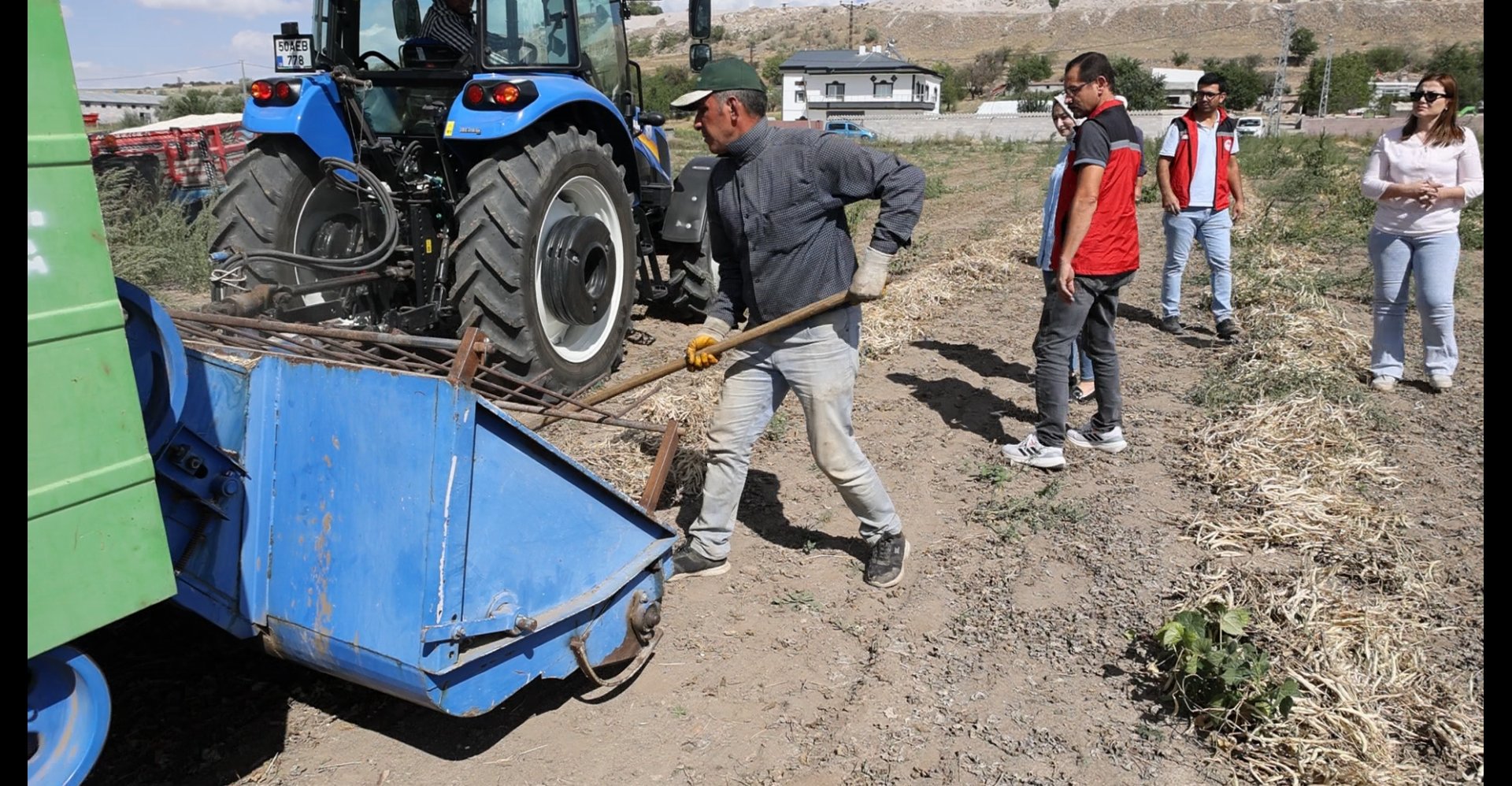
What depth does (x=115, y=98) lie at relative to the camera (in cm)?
2320

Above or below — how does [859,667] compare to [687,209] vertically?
below

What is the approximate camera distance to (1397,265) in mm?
5422

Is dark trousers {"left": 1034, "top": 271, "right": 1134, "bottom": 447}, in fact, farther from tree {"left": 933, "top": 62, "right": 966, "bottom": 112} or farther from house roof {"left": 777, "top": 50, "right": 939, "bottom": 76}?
tree {"left": 933, "top": 62, "right": 966, "bottom": 112}

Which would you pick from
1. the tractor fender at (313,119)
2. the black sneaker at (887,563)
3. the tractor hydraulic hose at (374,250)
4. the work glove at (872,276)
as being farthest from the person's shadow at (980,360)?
the tractor fender at (313,119)

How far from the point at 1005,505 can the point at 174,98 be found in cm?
2820

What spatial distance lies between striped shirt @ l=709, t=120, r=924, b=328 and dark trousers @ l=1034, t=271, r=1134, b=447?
1405mm

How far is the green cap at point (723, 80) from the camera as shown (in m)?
3.30

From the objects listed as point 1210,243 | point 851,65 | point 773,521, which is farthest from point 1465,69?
point 773,521

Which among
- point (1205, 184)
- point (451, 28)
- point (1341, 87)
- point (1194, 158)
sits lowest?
point (1205, 184)

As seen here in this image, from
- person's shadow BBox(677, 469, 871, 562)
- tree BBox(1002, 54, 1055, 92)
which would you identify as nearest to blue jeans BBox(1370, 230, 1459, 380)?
person's shadow BBox(677, 469, 871, 562)

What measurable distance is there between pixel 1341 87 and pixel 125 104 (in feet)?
188

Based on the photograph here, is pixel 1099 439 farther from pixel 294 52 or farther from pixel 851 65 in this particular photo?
pixel 851 65

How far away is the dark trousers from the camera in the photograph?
4516 mm

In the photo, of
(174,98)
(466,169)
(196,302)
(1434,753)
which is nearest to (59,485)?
(1434,753)
